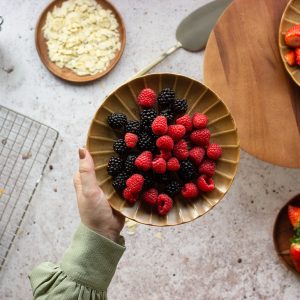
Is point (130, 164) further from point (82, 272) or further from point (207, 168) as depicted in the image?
point (82, 272)

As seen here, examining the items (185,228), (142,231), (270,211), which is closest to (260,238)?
(270,211)

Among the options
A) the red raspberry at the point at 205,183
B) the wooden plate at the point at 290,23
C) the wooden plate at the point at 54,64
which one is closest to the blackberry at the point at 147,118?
the red raspberry at the point at 205,183

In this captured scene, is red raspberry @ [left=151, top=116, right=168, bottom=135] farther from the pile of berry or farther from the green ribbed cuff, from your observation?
the green ribbed cuff

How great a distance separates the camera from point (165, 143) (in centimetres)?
121

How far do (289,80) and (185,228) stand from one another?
2.67 feet

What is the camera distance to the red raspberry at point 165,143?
1205mm

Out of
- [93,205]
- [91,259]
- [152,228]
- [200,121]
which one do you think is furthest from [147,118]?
[152,228]

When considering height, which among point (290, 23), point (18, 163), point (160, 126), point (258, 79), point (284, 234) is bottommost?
point (18, 163)

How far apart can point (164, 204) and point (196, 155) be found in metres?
0.17

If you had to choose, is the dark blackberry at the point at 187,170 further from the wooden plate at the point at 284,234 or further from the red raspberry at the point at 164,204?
the wooden plate at the point at 284,234

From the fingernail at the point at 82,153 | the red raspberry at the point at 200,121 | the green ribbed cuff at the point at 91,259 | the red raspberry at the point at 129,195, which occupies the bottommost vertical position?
the green ribbed cuff at the point at 91,259

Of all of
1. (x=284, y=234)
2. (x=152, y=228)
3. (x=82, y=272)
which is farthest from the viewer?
(x=152, y=228)

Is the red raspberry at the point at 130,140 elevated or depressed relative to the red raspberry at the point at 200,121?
depressed

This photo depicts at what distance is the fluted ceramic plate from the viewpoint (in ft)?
4.29
